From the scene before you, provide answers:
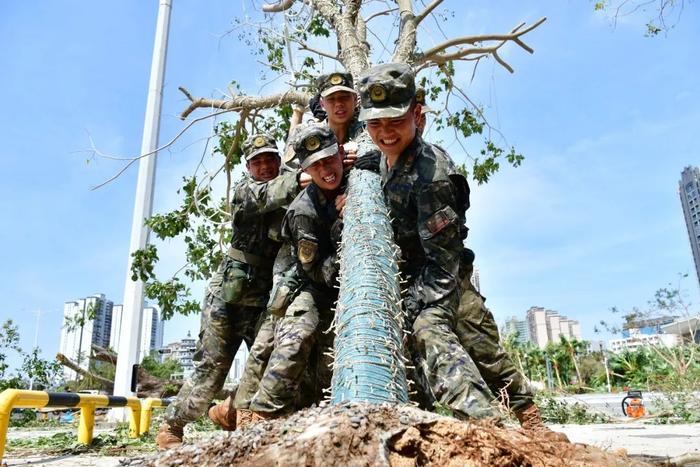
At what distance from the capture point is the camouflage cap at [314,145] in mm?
3031

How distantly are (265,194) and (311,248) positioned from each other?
31.0 inches

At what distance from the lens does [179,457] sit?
4.51ft

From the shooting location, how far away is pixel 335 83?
3893 mm

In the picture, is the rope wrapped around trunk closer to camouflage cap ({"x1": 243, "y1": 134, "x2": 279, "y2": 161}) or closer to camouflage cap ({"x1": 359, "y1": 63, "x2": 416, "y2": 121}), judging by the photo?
camouflage cap ({"x1": 359, "y1": 63, "x2": 416, "y2": 121})

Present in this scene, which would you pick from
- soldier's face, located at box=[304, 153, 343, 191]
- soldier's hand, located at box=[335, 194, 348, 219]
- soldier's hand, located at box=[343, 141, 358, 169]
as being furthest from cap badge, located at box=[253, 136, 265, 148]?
soldier's hand, located at box=[335, 194, 348, 219]

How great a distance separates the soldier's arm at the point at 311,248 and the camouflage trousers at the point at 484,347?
0.80 m

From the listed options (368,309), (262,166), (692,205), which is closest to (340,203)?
(368,309)

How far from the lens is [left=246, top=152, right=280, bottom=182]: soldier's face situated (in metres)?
4.29

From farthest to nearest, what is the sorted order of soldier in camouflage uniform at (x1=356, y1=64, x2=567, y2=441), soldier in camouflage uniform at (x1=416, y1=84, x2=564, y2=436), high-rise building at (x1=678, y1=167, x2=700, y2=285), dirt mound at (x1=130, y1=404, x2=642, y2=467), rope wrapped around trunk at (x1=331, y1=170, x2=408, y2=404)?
1. high-rise building at (x1=678, y1=167, x2=700, y2=285)
2. soldier in camouflage uniform at (x1=416, y1=84, x2=564, y2=436)
3. soldier in camouflage uniform at (x1=356, y1=64, x2=567, y2=441)
4. rope wrapped around trunk at (x1=331, y1=170, x2=408, y2=404)
5. dirt mound at (x1=130, y1=404, x2=642, y2=467)

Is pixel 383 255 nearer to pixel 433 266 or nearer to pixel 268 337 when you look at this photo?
pixel 433 266

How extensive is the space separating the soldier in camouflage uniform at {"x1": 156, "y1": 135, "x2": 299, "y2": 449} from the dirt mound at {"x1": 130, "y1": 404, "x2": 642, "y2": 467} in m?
2.55

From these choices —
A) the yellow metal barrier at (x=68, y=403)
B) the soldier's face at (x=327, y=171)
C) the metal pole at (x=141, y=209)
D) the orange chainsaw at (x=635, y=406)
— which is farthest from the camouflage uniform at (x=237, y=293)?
the orange chainsaw at (x=635, y=406)

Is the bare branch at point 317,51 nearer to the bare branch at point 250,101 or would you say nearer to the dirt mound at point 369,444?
the bare branch at point 250,101

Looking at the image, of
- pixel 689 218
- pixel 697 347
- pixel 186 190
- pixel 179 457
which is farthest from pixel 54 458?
pixel 689 218
